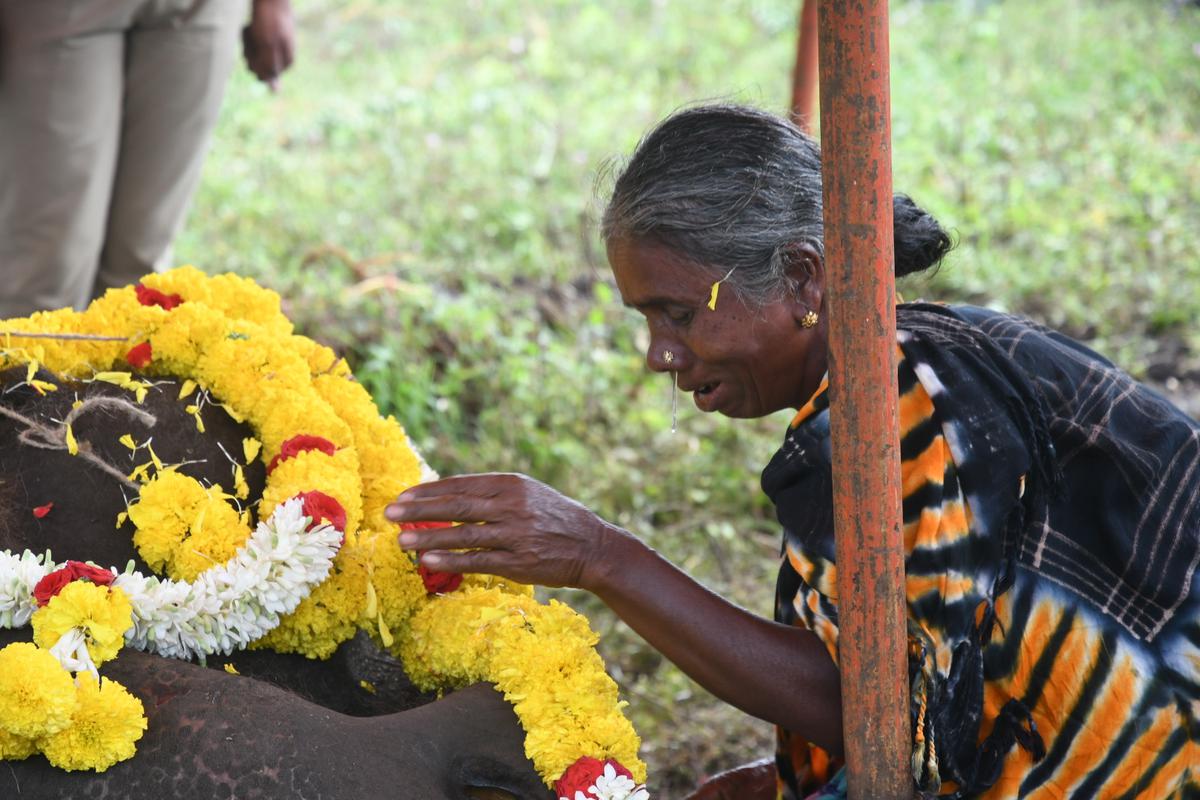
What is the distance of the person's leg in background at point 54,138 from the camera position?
11.8 ft

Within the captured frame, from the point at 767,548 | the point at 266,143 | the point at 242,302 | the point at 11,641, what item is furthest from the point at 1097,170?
the point at 11,641

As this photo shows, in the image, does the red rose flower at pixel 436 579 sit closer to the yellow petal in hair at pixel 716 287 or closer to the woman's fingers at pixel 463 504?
the woman's fingers at pixel 463 504

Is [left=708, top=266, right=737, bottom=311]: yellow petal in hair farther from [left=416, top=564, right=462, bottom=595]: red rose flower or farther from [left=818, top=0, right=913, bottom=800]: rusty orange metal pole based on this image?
[left=416, top=564, right=462, bottom=595]: red rose flower

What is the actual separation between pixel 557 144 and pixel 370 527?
17.1 ft

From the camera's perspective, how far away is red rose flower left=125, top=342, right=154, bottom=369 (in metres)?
2.36

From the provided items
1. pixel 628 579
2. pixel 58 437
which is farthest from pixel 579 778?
pixel 58 437

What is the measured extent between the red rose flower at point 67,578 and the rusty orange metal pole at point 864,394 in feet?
3.55

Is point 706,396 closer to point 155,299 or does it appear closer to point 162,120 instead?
point 155,299

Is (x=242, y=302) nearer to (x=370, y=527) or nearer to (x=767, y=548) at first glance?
(x=370, y=527)

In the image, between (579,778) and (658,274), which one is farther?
(658,274)

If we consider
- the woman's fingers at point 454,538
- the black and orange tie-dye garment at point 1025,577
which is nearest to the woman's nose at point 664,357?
the black and orange tie-dye garment at point 1025,577

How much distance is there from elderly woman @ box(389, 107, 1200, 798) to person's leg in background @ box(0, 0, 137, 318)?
6.78 ft

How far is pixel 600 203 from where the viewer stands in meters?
2.49

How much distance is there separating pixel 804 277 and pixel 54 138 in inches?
93.9
